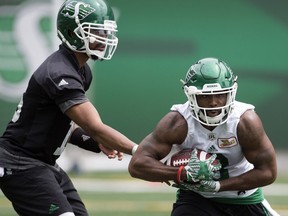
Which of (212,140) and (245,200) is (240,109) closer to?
(212,140)

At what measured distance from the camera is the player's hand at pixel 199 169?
526cm

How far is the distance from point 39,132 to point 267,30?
8.83m

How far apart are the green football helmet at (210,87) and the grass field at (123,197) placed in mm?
3706

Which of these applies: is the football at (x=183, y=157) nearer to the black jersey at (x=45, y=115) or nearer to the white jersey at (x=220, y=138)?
the white jersey at (x=220, y=138)

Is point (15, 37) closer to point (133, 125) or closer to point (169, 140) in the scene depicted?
point (133, 125)

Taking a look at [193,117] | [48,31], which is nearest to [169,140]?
[193,117]

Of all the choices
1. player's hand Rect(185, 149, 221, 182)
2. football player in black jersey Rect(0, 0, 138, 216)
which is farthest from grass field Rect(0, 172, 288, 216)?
player's hand Rect(185, 149, 221, 182)

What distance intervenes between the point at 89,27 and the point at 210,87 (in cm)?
91

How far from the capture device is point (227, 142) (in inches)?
216

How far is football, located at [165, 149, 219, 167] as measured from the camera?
17.7ft

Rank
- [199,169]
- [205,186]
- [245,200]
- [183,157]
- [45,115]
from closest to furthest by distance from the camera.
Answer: [199,169]
[205,186]
[183,157]
[45,115]
[245,200]

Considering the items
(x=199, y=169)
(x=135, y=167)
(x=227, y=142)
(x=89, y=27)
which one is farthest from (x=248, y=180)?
(x=89, y=27)

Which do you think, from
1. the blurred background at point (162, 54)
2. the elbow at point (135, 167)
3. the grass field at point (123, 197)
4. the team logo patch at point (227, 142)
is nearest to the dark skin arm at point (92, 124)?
the elbow at point (135, 167)

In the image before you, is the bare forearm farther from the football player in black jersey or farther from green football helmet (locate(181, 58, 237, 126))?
the football player in black jersey
